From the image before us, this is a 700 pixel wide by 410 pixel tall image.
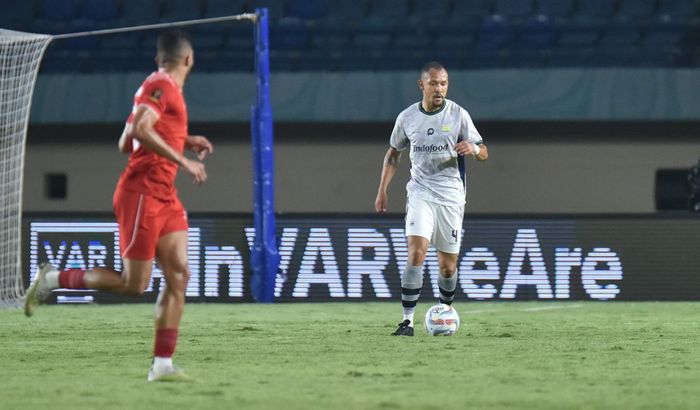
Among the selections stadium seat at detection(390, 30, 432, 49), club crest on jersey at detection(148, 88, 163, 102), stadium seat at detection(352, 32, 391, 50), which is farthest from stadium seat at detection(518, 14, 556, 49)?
club crest on jersey at detection(148, 88, 163, 102)

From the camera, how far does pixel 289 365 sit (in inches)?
306

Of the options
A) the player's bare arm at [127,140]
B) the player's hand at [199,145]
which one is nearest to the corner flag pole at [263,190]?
the player's hand at [199,145]

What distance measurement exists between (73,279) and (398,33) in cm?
1324

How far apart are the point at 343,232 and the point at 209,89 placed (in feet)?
Answer: 16.9

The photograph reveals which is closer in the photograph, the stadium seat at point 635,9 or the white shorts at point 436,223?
the white shorts at point 436,223

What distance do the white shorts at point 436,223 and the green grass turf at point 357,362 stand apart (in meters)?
0.75

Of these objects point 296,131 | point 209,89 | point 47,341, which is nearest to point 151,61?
point 209,89

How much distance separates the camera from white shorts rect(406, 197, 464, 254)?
33.4 feet

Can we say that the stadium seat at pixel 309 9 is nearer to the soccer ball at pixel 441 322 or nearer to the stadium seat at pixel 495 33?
the stadium seat at pixel 495 33

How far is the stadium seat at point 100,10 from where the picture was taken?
20.8 meters

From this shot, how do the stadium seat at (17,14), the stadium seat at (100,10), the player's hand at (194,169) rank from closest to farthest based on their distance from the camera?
the player's hand at (194,169)
the stadium seat at (17,14)
the stadium seat at (100,10)

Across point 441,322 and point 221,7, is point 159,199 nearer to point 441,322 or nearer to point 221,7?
point 441,322

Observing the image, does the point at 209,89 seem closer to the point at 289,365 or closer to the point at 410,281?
the point at 410,281

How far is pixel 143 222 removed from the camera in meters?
6.92
